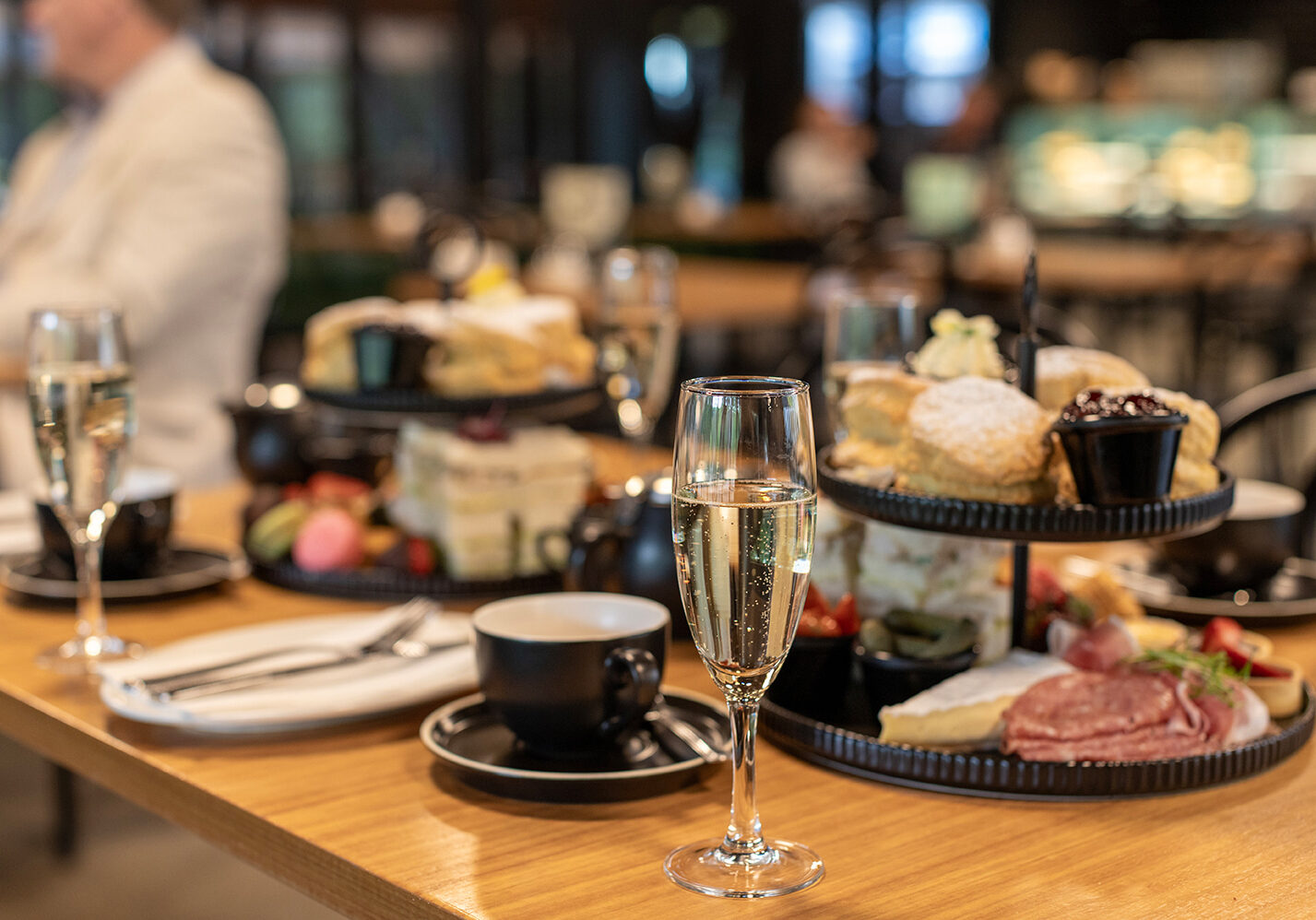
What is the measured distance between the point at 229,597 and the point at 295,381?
1.81ft

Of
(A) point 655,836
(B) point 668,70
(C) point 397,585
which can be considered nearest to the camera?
(A) point 655,836

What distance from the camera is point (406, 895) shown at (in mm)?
929

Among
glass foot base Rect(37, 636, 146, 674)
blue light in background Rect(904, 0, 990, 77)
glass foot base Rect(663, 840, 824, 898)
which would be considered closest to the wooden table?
glass foot base Rect(663, 840, 824, 898)

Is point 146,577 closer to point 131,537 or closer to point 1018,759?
point 131,537

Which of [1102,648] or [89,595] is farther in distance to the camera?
[89,595]

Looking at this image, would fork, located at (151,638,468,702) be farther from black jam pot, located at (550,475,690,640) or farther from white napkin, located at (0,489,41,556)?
white napkin, located at (0,489,41,556)

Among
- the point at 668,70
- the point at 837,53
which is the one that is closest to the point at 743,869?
the point at 668,70

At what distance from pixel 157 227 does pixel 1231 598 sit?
7.57ft

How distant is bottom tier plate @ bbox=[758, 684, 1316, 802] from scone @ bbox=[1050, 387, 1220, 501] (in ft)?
0.66

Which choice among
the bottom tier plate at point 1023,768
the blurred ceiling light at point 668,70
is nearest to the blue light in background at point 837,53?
the blurred ceiling light at point 668,70

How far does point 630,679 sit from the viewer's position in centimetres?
A: 107

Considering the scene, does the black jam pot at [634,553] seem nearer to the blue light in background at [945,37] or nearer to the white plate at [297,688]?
the white plate at [297,688]

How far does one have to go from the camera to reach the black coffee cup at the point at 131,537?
1.65m

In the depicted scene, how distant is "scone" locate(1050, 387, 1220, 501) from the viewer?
1.16 m
